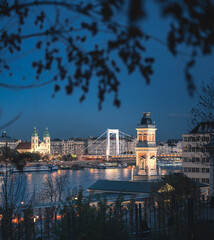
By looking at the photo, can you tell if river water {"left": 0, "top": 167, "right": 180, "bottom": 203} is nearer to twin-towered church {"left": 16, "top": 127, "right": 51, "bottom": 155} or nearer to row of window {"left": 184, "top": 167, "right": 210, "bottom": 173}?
row of window {"left": 184, "top": 167, "right": 210, "bottom": 173}

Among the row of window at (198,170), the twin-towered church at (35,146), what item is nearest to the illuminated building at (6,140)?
the twin-towered church at (35,146)

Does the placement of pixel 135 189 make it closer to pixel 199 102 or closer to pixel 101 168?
pixel 199 102

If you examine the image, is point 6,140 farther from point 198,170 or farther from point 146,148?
point 198,170

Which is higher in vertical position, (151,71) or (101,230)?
(151,71)

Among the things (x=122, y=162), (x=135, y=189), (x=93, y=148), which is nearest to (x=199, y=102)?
(x=135, y=189)

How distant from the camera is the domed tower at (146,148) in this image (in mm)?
32250

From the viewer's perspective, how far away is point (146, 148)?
32750 millimetres

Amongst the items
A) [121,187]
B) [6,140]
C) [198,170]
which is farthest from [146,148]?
[6,140]

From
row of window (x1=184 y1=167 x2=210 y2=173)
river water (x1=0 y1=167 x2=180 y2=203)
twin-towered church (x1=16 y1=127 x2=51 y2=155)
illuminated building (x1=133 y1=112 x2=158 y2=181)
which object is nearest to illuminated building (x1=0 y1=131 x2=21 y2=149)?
river water (x1=0 y1=167 x2=180 y2=203)

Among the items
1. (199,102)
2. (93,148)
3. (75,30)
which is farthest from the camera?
(93,148)

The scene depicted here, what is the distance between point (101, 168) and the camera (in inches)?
3332

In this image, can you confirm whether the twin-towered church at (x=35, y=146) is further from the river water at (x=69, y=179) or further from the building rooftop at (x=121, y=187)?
the building rooftop at (x=121, y=187)

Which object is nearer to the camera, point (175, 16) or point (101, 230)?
point (175, 16)

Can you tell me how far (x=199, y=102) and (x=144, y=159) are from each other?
20753 millimetres
